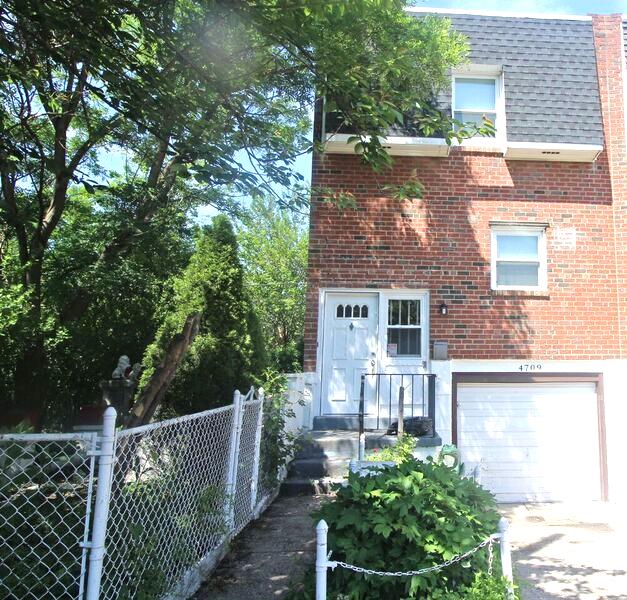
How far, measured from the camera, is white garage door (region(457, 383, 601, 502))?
27.5 ft

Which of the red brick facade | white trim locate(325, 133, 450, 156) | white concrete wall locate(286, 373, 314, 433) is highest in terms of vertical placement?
white trim locate(325, 133, 450, 156)

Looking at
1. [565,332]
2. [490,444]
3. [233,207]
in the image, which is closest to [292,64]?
[233,207]

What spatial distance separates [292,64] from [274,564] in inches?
246

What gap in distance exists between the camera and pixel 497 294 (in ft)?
28.1

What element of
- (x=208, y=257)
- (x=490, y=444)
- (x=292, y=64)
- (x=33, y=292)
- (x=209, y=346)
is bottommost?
(x=490, y=444)

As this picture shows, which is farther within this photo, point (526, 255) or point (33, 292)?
point (526, 255)

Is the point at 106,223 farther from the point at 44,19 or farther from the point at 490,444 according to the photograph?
the point at 490,444

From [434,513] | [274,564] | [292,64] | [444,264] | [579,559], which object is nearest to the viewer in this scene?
[434,513]

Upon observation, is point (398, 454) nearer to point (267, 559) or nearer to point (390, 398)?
point (267, 559)

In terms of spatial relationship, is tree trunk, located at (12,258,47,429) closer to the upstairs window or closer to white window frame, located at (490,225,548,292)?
white window frame, located at (490,225,548,292)

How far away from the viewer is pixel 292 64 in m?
7.20

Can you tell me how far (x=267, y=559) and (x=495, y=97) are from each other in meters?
8.55

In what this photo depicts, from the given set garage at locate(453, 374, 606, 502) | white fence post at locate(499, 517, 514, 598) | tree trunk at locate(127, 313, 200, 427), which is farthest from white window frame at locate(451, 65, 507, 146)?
white fence post at locate(499, 517, 514, 598)

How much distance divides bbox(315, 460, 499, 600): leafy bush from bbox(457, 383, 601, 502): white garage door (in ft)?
17.3
